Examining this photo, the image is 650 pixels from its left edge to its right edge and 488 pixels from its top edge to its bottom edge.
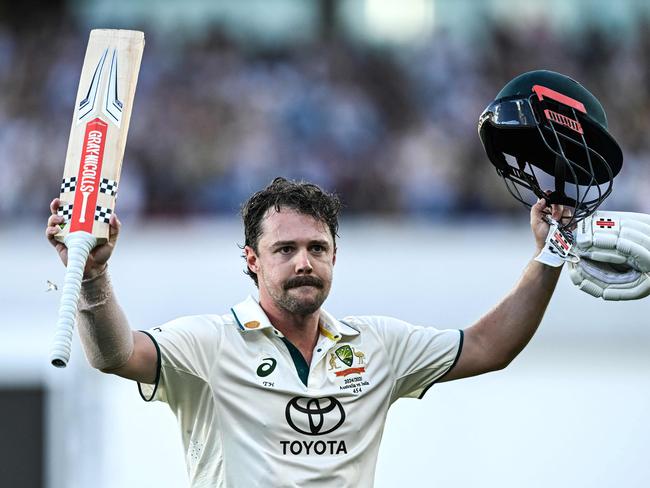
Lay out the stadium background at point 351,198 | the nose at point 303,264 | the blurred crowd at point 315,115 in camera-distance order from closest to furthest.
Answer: the nose at point 303,264, the stadium background at point 351,198, the blurred crowd at point 315,115

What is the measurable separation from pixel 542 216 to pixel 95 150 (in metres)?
1.40

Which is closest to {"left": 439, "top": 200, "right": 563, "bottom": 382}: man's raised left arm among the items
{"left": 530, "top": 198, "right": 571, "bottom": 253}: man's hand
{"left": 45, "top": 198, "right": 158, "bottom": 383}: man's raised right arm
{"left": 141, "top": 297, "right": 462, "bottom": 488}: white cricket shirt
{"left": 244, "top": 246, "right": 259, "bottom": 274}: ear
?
{"left": 530, "top": 198, "right": 571, "bottom": 253}: man's hand

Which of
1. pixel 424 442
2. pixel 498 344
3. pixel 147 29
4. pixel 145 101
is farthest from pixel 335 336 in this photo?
pixel 147 29

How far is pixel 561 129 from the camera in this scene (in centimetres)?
410

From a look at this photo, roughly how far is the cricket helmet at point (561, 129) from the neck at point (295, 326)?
774mm

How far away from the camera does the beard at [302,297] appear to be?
397cm

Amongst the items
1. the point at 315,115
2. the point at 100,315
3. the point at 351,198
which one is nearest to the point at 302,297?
the point at 100,315

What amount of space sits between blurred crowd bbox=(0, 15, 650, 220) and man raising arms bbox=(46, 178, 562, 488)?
517 centimetres

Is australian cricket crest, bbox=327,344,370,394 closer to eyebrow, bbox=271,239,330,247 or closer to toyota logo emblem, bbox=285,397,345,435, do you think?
toyota logo emblem, bbox=285,397,345,435

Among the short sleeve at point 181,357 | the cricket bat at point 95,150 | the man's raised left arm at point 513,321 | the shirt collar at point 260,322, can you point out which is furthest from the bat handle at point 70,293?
the man's raised left arm at point 513,321

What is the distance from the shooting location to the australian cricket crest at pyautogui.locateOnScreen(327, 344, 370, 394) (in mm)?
4027

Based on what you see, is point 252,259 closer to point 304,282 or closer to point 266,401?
point 304,282

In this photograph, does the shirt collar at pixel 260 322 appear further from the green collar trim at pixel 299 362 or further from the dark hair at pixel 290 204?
the dark hair at pixel 290 204

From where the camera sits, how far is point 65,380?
7.17 meters
